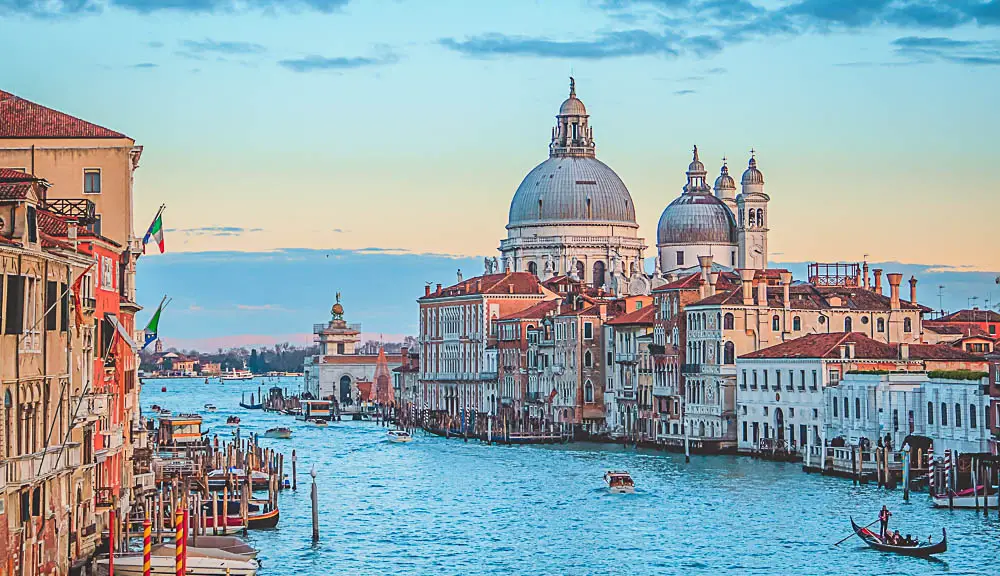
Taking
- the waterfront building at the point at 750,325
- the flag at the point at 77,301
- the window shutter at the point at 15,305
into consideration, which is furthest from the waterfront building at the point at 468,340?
the window shutter at the point at 15,305

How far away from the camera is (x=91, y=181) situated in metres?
30.7

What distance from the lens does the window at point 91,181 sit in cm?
3064

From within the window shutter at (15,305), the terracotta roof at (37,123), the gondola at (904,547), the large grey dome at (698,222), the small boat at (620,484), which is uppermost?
the large grey dome at (698,222)

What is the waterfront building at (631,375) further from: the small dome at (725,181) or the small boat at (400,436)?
the small dome at (725,181)

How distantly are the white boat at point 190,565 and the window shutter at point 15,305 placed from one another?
5.42 meters

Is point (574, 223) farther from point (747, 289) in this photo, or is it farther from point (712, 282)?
point (747, 289)

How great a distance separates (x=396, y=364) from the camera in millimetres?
120750

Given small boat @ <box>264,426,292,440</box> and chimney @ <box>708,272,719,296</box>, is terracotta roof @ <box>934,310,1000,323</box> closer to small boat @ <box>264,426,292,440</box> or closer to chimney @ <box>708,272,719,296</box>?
chimney @ <box>708,272,719,296</box>

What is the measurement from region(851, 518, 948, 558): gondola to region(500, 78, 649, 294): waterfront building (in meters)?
66.9

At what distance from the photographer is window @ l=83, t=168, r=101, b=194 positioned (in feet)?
101

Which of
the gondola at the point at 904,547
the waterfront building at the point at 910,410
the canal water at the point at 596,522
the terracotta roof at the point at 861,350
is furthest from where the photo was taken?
the terracotta roof at the point at 861,350

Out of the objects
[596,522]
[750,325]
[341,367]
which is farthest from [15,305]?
[341,367]

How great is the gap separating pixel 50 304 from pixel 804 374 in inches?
1346

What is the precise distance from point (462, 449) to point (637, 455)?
890 centimetres
